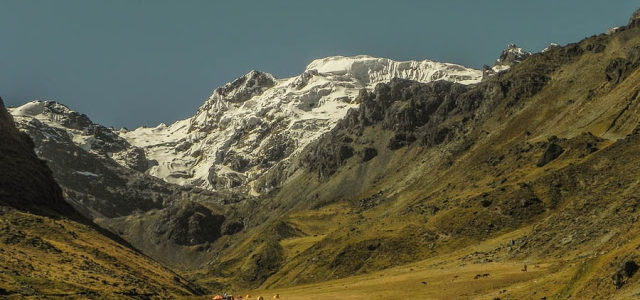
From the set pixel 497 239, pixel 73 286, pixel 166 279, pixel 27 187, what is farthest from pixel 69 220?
pixel 497 239

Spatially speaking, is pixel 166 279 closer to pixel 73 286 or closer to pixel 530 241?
pixel 73 286

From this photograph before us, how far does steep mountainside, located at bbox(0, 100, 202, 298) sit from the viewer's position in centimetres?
11250

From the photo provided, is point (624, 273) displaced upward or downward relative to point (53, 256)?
downward

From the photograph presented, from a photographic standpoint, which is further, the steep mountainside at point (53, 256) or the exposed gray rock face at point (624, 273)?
the steep mountainside at point (53, 256)

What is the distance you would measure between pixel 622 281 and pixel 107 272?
357ft

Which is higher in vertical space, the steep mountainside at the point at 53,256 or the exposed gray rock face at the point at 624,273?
the steep mountainside at the point at 53,256

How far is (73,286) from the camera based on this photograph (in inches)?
4510

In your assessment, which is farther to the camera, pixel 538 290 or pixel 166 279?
pixel 166 279

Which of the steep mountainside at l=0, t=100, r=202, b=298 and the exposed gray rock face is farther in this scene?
the steep mountainside at l=0, t=100, r=202, b=298

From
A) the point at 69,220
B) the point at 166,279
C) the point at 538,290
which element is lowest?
the point at 538,290

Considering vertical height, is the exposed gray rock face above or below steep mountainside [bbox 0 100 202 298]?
below

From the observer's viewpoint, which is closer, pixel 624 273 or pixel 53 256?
pixel 624 273

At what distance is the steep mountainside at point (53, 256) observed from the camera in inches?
4429

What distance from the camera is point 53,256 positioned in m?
141
